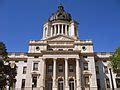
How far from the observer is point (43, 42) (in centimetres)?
5403

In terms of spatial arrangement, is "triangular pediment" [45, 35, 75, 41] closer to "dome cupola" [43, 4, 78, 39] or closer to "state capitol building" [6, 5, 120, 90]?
"state capitol building" [6, 5, 120, 90]

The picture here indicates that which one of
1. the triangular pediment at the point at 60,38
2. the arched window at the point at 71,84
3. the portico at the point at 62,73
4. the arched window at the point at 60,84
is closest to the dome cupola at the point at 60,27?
the triangular pediment at the point at 60,38

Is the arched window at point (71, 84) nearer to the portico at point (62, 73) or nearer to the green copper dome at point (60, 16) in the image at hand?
the portico at point (62, 73)

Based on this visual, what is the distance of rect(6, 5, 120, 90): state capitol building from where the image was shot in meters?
48.2

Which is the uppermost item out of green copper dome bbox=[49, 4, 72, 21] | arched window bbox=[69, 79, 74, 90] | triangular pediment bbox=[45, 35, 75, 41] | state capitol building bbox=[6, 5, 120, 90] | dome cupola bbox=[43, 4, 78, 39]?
green copper dome bbox=[49, 4, 72, 21]

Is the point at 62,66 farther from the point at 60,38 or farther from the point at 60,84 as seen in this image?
the point at 60,38

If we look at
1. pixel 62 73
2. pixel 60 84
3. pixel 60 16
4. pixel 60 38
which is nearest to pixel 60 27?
pixel 60 16

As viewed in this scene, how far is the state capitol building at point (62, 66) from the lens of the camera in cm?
4825

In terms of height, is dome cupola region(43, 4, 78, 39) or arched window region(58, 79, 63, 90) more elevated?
dome cupola region(43, 4, 78, 39)

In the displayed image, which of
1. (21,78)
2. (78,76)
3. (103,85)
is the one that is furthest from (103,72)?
(21,78)

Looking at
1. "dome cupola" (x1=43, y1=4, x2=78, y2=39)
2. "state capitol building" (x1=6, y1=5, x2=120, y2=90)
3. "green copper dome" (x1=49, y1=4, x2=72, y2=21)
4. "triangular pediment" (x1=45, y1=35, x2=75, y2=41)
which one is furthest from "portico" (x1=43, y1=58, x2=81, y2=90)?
"green copper dome" (x1=49, y1=4, x2=72, y2=21)

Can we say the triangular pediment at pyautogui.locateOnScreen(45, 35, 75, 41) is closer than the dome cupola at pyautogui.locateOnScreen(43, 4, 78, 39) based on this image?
Yes

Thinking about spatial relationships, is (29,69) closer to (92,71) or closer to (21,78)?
(21,78)

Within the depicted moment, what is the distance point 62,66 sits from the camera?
50906 mm
